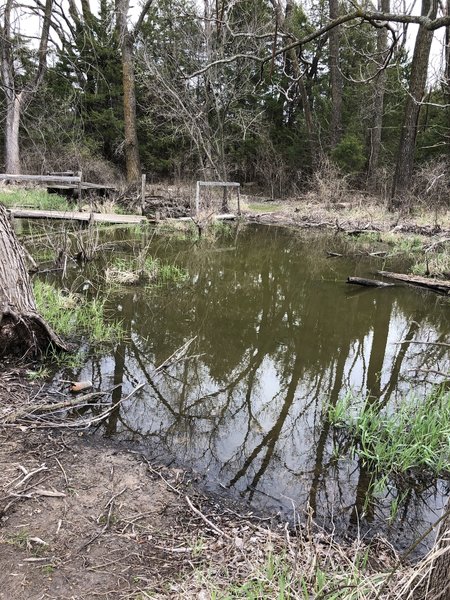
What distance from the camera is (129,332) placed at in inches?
224

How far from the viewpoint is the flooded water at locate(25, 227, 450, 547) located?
3113 millimetres

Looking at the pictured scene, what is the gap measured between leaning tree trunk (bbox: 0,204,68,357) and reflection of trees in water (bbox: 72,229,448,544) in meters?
0.85

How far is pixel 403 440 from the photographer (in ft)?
11.1

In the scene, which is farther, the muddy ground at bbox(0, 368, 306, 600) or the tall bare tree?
the tall bare tree

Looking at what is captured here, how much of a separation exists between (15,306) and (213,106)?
15.7 meters

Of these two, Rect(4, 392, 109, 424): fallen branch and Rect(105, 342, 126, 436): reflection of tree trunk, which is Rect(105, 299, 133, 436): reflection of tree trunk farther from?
Rect(4, 392, 109, 424): fallen branch

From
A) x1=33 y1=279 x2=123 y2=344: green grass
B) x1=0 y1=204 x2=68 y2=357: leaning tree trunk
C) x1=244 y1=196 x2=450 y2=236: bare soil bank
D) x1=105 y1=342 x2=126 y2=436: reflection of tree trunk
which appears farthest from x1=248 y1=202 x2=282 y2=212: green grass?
x1=0 y1=204 x2=68 y2=357: leaning tree trunk

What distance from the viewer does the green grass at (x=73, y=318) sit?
523cm

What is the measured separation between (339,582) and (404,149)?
16.0 meters

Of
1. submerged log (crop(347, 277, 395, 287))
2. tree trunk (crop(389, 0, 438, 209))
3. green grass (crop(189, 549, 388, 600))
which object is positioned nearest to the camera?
green grass (crop(189, 549, 388, 600))

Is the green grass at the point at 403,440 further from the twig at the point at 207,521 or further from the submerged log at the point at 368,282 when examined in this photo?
the submerged log at the point at 368,282

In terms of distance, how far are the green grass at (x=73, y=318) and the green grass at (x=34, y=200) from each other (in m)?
7.90

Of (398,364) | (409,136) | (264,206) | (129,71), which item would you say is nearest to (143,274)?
(398,364)

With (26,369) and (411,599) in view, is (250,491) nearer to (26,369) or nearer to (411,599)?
(411,599)
